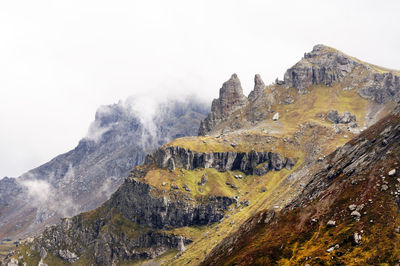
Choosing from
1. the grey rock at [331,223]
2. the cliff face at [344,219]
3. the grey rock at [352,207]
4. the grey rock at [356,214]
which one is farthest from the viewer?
the grey rock at [331,223]

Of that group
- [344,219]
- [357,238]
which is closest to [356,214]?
[344,219]

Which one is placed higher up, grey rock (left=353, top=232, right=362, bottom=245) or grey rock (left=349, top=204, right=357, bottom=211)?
grey rock (left=349, top=204, right=357, bottom=211)

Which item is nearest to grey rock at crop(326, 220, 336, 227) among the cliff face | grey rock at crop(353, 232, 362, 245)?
the cliff face

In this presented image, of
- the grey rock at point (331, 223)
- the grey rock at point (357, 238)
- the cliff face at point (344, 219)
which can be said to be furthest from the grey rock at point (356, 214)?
the grey rock at point (357, 238)

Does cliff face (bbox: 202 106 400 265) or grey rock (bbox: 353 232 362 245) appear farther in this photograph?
grey rock (bbox: 353 232 362 245)

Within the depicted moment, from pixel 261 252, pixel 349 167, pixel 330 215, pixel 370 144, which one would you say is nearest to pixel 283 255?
pixel 261 252

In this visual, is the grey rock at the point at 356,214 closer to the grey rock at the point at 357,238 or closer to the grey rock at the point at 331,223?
the grey rock at the point at 331,223

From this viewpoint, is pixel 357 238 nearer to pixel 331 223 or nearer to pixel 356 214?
pixel 356 214

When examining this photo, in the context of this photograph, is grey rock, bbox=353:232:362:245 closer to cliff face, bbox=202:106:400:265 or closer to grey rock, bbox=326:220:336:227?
cliff face, bbox=202:106:400:265

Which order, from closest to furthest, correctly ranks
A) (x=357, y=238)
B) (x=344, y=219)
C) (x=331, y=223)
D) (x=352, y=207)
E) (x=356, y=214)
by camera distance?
(x=357, y=238)
(x=356, y=214)
(x=344, y=219)
(x=352, y=207)
(x=331, y=223)

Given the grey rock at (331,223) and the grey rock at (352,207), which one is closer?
the grey rock at (352,207)

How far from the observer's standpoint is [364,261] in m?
84.5

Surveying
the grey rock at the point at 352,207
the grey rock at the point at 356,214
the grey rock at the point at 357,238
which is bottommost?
the grey rock at the point at 357,238

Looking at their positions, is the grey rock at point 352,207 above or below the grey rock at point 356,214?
above
